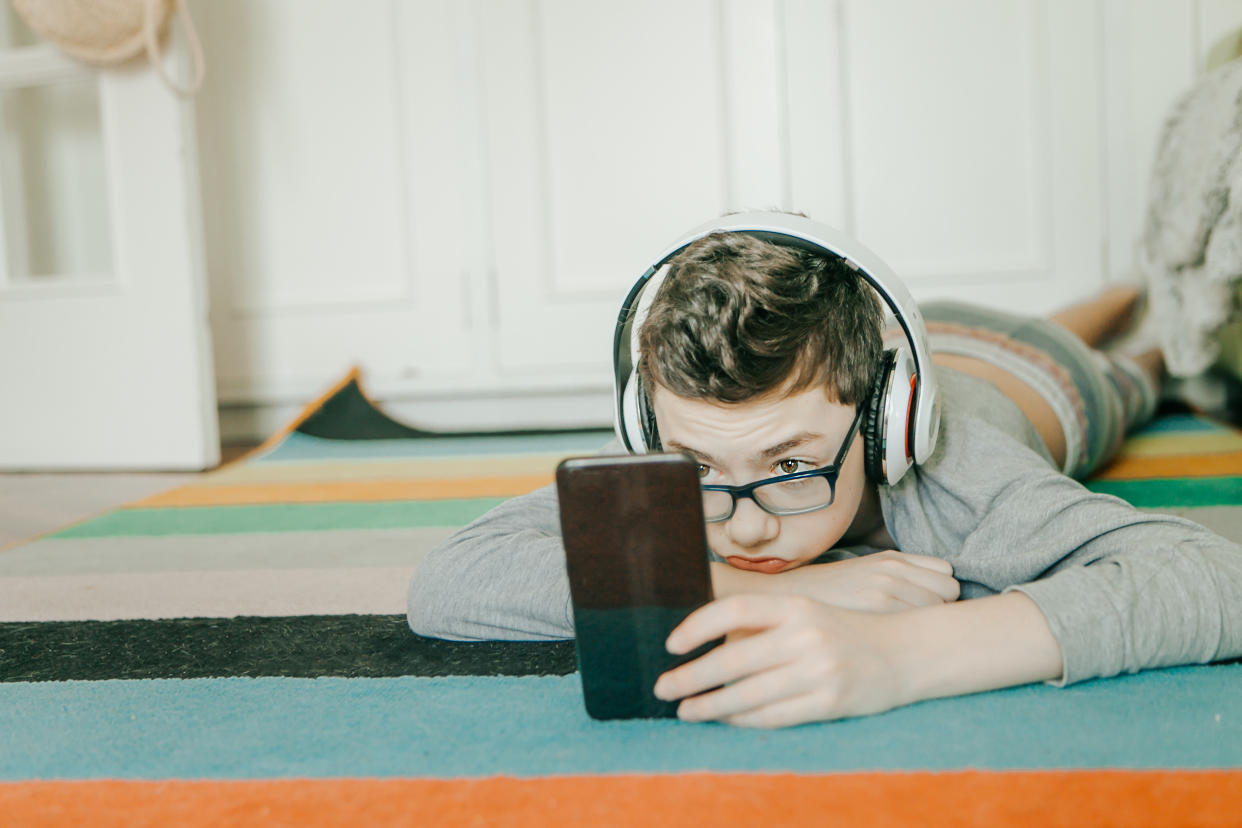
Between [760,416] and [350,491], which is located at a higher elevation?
[760,416]

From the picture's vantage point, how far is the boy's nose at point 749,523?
0.67m

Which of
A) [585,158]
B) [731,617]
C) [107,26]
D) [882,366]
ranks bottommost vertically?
[731,617]

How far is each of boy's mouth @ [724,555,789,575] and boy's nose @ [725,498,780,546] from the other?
0.12 feet

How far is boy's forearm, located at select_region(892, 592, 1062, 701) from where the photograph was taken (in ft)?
1.82

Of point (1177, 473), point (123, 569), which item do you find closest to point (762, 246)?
point (123, 569)

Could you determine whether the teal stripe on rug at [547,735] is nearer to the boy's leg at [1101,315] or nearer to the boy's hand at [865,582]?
the boy's hand at [865,582]

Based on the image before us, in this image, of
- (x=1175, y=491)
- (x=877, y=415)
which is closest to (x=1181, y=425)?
(x=1175, y=491)

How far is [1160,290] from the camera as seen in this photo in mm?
1521

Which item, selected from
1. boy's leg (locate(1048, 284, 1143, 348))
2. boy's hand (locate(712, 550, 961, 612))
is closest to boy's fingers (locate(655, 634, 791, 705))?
boy's hand (locate(712, 550, 961, 612))

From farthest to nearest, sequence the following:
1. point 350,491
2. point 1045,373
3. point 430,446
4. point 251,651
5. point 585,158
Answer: point 585,158 → point 430,446 → point 350,491 → point 1045,373 → point 251,651

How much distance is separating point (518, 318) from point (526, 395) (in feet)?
0.56

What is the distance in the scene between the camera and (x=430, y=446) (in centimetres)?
190

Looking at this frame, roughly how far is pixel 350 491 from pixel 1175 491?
1.08m

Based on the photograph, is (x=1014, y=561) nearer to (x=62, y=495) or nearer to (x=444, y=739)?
(x=444, y=739)
